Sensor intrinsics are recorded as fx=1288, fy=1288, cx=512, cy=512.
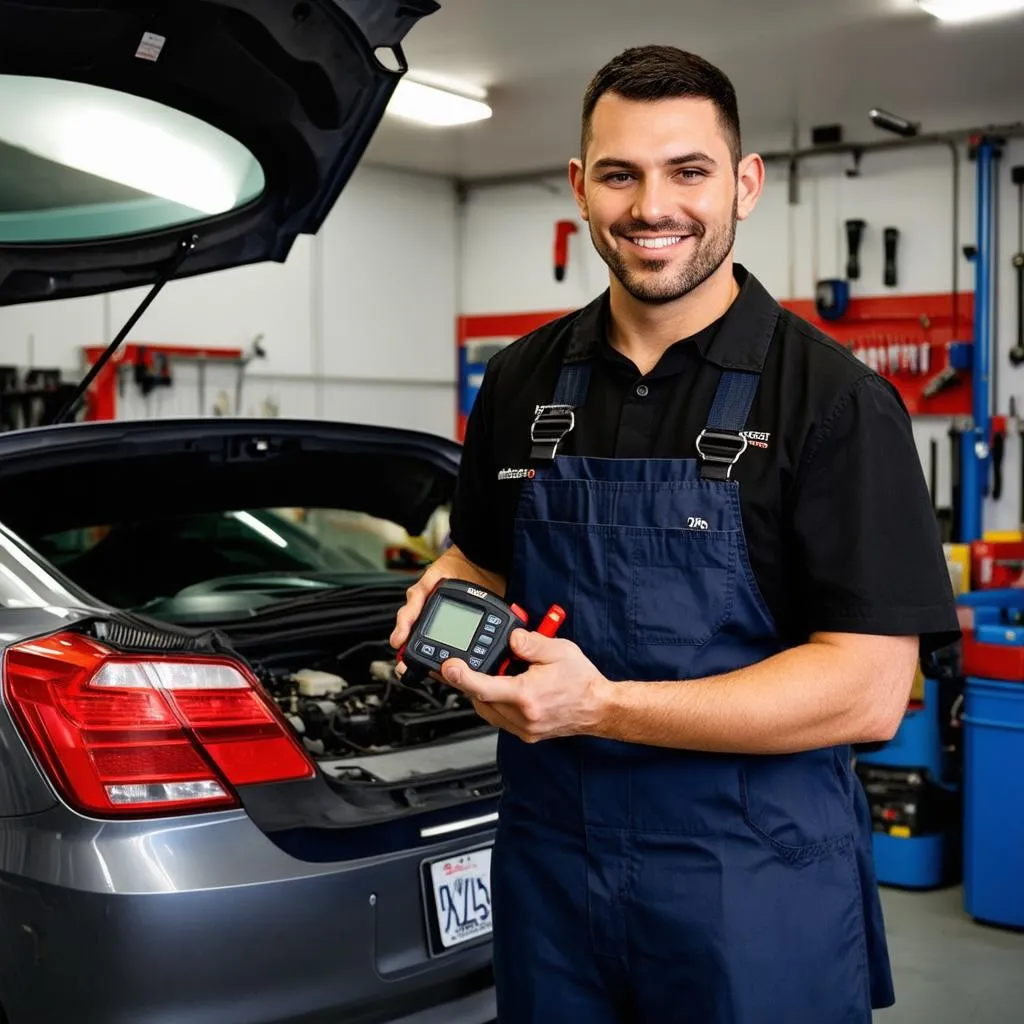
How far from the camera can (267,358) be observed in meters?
7.19

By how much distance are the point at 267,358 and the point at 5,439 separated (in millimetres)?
5155

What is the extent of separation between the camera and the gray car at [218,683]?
1620 mm

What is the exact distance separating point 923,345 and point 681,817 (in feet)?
18.5

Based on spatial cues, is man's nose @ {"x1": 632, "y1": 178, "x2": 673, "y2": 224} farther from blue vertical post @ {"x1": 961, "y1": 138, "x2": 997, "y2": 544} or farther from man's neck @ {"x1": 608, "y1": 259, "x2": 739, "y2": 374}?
blue vertical post @ {"x1": 961, "y1": 138, "x2": 997, "y2": 544}

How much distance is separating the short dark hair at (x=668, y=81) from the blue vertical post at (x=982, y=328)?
5084 mm

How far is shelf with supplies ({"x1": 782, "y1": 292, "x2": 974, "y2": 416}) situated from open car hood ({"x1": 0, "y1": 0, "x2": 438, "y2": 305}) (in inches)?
169

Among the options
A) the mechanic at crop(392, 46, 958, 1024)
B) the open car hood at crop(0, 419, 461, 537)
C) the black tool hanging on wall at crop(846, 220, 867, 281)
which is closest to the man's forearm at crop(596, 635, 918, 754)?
the mechanic at crop(392, 46, 958, 1024)

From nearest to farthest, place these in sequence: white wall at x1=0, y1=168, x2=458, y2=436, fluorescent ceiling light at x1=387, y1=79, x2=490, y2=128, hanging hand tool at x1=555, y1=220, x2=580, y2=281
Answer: fluorescent ceiling light at x1=387, y1=79, x2=490, y2=128
white wall at x1=0, y1=168, x2=458, y2=436
hanging hand tool at x1=555, y1=220, x2=580, y2=281

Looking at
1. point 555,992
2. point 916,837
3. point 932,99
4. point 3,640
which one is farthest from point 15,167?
point 932,99

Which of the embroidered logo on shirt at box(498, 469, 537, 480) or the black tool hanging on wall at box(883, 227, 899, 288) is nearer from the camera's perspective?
the embroidered logo on shirt at box(498, 469, 537, 480)

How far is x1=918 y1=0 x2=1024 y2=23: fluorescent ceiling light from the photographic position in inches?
178

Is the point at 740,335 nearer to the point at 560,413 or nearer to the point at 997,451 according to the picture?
the point at 560,413

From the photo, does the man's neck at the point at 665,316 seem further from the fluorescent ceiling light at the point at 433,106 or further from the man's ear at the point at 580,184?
the fluorescent ceiling light at the point at 433,106

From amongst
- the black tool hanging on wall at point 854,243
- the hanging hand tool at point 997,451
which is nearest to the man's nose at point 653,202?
the hanging hand tool at point 997,451
